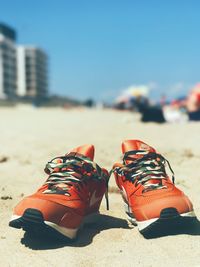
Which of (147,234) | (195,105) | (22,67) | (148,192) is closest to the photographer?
(147,234)

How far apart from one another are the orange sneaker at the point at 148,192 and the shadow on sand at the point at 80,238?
0.40 feet

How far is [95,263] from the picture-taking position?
2.00 meters

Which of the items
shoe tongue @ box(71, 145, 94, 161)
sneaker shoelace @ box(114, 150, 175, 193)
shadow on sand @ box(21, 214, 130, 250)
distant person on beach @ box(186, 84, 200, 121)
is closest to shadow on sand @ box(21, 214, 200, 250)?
shadow on sand @ box(21, 214, 130, 250)

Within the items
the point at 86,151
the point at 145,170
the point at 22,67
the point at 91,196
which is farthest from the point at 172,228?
the point at 22,67

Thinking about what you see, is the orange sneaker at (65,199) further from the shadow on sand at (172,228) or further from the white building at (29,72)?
the white building at (29,72)

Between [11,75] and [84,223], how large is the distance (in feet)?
333

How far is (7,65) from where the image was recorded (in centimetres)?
9950

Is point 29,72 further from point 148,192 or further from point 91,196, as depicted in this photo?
point 148,192

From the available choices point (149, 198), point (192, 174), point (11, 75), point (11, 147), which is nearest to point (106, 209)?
point (149, 198)

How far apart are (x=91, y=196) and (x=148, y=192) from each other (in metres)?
0.35

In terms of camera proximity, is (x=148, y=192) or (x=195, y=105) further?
(x=195, y=105)

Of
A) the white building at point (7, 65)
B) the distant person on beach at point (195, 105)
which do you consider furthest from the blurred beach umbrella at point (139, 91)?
the white building at point (7, 65)

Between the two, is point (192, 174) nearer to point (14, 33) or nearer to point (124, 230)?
point (124, 230)

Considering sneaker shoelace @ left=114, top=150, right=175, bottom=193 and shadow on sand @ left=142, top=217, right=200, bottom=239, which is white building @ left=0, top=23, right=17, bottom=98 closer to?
sneaker shoelace @ left=114, top=150, right=175, bottom=193
